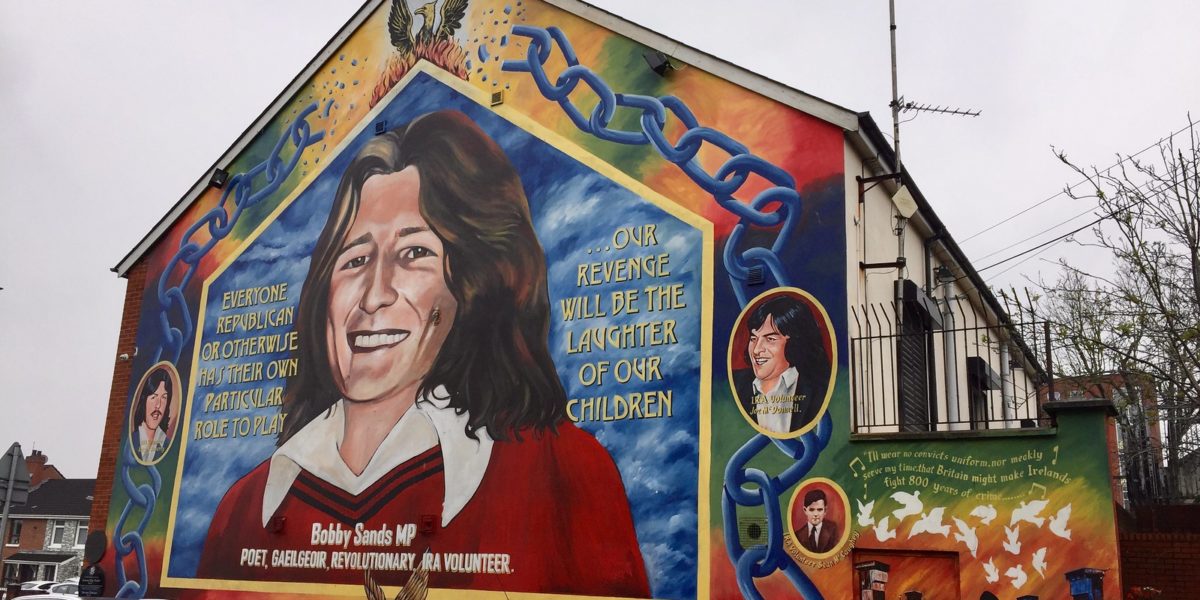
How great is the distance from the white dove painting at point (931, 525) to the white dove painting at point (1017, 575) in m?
0.66

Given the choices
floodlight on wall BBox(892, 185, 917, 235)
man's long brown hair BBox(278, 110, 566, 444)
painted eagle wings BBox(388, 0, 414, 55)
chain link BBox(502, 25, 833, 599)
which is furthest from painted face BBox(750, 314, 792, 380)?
Result: painted eagle wings BBox(388, 0, 414, 55)

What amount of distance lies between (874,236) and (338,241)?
27.3 ft

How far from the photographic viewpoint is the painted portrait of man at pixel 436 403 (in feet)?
42.7

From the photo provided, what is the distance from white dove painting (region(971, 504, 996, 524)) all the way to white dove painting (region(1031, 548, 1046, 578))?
19.4 inches

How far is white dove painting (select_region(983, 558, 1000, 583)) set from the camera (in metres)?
10.1

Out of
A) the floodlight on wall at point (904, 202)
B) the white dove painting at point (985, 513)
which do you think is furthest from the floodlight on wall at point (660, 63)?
the white dove painting at point (985, 513)

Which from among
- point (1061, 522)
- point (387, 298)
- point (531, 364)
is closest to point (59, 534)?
point (387, 298)

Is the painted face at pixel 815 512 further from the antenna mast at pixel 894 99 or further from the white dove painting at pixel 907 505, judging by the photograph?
the antenna mast at pixel 894 99

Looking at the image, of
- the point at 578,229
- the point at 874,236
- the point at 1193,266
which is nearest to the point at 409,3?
the point at 578,229

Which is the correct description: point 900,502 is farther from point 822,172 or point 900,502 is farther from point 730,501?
point 822,172

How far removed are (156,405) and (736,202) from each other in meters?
10.9

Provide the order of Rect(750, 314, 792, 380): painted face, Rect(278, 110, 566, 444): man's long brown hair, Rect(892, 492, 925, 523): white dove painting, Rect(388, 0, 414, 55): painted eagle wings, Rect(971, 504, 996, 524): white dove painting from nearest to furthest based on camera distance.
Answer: Rect(971, 504, 996, 524): white dove painting
Rect(892, 492, 925, 523): white dove painting
Rect(750, 314, 792, 380): painted face
Rect(278, 110, 566, 444): man's long brown hair
Rect(388, 0, 414, 55): painted eagle wings

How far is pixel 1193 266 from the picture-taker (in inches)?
558

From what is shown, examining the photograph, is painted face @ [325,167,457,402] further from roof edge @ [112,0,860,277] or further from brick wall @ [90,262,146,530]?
brick wall @ [90,262,146,530]
